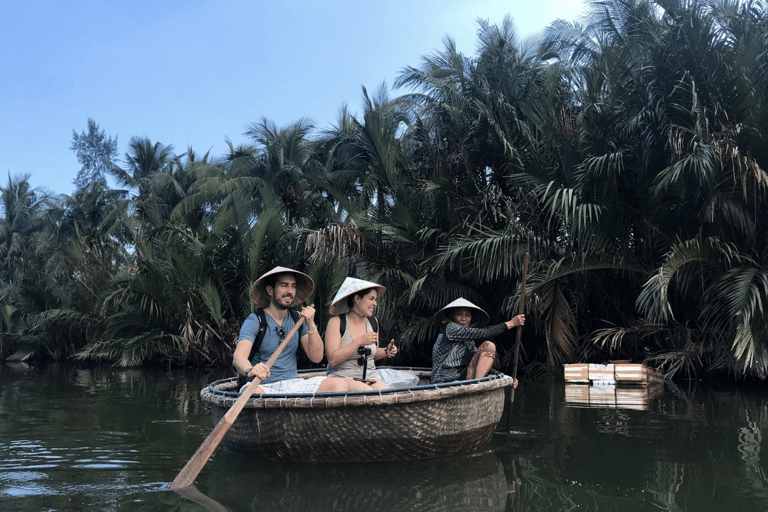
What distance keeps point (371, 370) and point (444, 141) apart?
1036 centimetres

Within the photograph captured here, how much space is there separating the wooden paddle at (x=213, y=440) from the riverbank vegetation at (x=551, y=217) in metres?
6.19

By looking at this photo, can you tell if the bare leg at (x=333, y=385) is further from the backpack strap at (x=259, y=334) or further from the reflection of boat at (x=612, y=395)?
the reflection of boat at (x=612, y=395)

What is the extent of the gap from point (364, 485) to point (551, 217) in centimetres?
809

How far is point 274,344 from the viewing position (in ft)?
17.7

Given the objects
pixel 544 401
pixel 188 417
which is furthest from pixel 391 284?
pixel 188 417

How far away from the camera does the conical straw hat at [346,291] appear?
5.59 metres

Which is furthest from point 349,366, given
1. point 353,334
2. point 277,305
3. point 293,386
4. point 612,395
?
point 612,395

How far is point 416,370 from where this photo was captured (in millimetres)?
7363

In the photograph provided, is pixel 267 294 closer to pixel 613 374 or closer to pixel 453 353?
pixel 453 353

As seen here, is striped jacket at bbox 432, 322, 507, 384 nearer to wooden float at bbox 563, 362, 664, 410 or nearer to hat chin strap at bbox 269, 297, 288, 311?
hat chin strap at bbox 269, 297, 288, 311

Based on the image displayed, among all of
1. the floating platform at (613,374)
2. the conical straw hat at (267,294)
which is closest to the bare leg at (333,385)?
the conical straw hat at (267,294)

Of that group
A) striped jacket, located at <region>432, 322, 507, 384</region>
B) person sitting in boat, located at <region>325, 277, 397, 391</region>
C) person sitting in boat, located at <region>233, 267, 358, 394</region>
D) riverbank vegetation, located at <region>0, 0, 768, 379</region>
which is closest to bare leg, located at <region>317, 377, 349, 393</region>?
person sitting in boat, located at <region>233, 267, 358, 394</region>

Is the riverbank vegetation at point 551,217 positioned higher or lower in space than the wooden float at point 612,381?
higher

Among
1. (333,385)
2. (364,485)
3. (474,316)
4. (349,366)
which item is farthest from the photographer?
(474,316)
